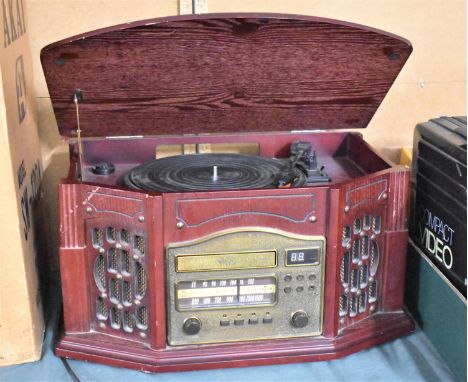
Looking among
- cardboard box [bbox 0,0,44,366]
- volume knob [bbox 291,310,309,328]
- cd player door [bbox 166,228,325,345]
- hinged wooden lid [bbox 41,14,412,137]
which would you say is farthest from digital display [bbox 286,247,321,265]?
cardboard box [bbox 0,0,44,366]

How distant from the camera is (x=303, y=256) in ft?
4.53

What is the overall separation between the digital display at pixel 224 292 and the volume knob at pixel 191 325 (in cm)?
3

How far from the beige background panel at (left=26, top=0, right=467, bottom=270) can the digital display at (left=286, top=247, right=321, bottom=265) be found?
0.59 m

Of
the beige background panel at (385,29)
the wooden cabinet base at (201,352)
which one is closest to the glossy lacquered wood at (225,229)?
the wooden cabinet base at (201,352)

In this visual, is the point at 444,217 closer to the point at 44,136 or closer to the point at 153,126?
the point at 153,126

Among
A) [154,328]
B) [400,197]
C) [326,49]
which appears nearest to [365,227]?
[400,197]

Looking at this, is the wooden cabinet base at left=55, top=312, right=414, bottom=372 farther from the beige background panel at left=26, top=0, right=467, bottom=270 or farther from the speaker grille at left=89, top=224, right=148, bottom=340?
the beige background panel at left=26, top=0, right=467, bottom=270

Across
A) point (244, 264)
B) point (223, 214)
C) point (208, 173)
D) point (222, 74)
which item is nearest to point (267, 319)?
point (244, 264)

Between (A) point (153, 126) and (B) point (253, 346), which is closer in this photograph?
(B) point (253, 346)

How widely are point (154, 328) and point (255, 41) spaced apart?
60cm

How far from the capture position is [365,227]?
1447 millimetres

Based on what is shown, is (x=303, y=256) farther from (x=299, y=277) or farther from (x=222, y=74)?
(x=222, y=74)

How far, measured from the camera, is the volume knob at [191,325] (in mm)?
1394

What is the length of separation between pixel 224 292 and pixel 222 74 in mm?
446
